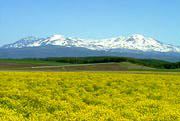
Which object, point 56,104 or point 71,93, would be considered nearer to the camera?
point 56,104

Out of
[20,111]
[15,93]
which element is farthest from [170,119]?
[15,93]

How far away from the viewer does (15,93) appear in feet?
69.4

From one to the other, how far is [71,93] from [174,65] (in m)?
167

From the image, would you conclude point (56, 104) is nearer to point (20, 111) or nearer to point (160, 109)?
point (20, 111)

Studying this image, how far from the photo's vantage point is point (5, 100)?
60.0ft

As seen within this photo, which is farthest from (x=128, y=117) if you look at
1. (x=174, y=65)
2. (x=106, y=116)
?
(x=174, y=65)

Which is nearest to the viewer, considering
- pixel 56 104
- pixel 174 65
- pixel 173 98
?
pixel 56 104

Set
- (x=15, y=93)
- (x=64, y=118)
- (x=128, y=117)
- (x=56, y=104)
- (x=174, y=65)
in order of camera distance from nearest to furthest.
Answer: (x=64, y=118), (x=128, y=117), (x=56, y=104), (x=15, y=93), (x=174, y=65)

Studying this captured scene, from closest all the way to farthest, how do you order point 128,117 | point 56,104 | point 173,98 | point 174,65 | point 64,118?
point 64,118
point 128,117
point 56,104
point 173,98
point 174,65

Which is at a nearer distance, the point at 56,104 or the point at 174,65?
the point at 56,104

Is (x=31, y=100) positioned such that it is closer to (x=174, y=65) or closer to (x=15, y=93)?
(x=15, y=93)

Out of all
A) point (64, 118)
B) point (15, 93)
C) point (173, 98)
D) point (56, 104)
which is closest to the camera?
point (64, 118)

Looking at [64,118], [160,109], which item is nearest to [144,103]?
[160,109]

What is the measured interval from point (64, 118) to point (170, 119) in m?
5.04
